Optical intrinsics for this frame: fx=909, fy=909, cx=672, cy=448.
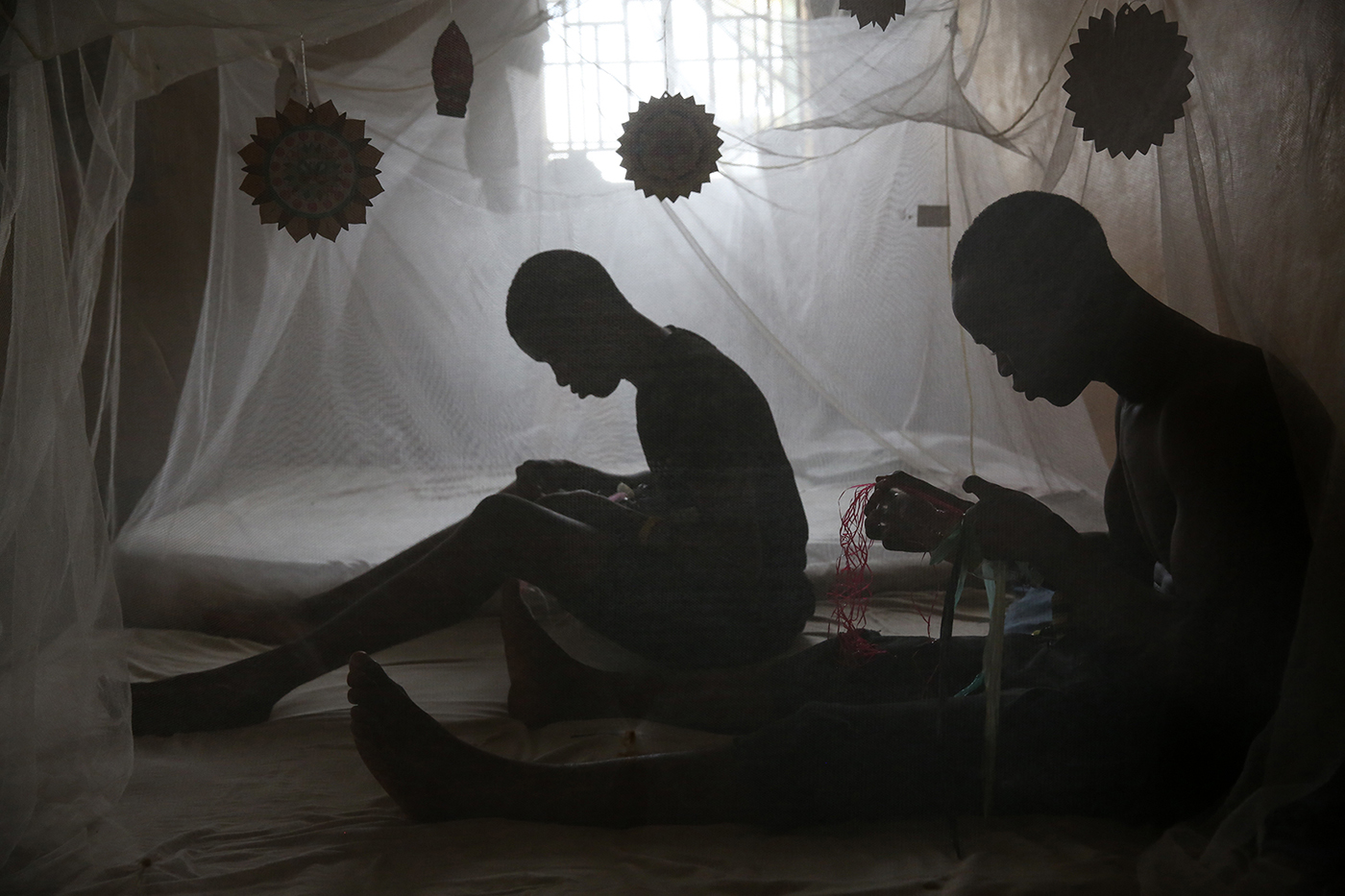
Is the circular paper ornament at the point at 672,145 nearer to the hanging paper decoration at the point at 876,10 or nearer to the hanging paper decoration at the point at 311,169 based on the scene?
the hanging paper decoration at the point at 876,10

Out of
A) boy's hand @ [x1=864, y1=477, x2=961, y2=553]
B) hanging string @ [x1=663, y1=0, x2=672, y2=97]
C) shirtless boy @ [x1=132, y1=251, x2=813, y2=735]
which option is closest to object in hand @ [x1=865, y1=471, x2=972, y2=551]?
boy's hand @ [x1=864, y1=477, x2=961, y2=553]

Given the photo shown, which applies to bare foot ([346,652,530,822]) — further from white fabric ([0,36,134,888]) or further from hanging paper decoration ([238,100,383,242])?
hanging paper decoration ([238,100,383,242])

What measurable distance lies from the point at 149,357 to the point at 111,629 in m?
0.41

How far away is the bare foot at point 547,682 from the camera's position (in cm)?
117

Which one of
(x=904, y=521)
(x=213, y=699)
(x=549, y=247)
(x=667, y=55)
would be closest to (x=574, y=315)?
(x=549, y=247)

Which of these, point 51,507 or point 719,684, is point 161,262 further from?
point 719,684

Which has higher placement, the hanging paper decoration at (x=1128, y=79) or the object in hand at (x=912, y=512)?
the hanging paper decoration at (x=1128, y=79)

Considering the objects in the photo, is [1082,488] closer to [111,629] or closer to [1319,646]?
[1319,646]

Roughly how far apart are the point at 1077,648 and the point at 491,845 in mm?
662

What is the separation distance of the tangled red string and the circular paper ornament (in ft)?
1.51

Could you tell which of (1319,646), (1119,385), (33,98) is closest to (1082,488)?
(1119,385)

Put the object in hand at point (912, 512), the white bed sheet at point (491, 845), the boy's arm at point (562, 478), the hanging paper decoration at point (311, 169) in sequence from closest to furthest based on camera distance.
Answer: the white bed sheet at point (491, 845)
the object in hand at point (912, 512)
the hanging paper decoration at point (311, 169)
the boy's arm at point (562, 478)

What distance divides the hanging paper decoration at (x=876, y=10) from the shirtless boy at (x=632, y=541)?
434 mm

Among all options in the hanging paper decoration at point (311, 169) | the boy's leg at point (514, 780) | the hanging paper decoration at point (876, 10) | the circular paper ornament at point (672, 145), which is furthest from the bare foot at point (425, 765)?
the hanging paper decoration at point (876, 10)
